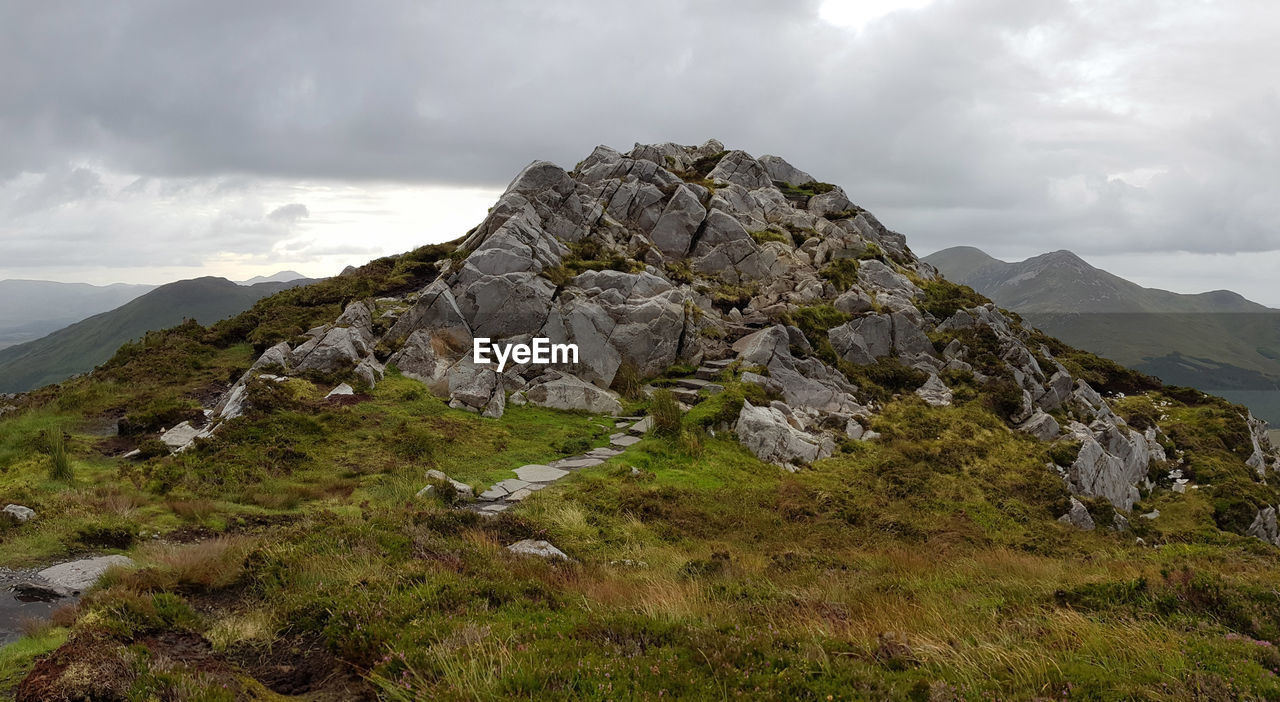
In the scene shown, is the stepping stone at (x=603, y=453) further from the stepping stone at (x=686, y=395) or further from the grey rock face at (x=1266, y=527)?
the grey rock face at (x=1266, y=527)

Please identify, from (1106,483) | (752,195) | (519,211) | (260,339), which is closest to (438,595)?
(260,339)

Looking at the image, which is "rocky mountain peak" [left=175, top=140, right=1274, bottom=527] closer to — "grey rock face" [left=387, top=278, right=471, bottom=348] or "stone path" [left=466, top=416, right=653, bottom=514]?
"grey rock face" [left=387, top=278, right=471, bottom=348]

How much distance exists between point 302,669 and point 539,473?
1138 cm

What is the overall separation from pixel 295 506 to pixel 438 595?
27.7 feet

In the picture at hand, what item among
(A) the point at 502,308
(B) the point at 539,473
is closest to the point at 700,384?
(A) the point at 502,308

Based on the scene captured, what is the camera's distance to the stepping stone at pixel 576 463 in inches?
766

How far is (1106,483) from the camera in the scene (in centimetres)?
2445

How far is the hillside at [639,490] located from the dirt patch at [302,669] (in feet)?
0.14

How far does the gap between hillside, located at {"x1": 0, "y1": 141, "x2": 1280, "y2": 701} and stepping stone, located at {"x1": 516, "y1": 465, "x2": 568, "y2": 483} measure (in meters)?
0.12

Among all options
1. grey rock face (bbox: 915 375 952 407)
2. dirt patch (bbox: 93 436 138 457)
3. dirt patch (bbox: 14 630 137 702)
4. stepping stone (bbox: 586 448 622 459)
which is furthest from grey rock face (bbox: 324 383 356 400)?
grey rock face (bbox: 915 375 952 407)

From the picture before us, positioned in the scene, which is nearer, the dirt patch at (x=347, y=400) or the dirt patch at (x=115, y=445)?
the dirt patch at (x=115, y=445)

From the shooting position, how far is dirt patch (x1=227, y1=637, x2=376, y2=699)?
6895 millimetres

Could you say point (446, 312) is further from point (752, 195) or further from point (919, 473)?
point (752, 195)

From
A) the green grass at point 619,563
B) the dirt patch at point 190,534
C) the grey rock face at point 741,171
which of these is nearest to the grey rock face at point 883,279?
the grey rock face at point 741,171
